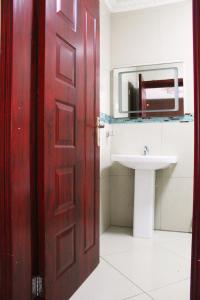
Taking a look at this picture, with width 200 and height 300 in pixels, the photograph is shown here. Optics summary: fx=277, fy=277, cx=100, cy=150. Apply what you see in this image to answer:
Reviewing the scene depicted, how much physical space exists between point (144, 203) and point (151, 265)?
772mm

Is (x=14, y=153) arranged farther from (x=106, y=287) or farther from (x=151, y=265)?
(x=151, y=265)

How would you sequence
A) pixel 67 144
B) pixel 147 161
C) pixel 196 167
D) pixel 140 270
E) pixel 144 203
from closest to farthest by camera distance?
pixel 196 167 < pixel 67 144 < pixel 140 270 < pixel 147 161 < pixel 144 203

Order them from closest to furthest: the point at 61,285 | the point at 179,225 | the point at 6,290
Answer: the point at 6,290 < the point at 61,285 < the point at 179,225

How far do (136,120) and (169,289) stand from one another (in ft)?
6.11

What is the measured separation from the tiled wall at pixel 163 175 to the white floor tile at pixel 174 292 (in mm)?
1218

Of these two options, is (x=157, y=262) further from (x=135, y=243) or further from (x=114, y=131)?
(x=114, y=131)

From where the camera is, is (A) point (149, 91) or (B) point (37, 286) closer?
(B) point (37, 286)

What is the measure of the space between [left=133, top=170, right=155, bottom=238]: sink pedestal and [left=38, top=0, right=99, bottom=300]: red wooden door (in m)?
0.85

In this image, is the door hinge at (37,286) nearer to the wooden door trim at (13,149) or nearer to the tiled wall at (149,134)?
the wooden door trim at (13,149)

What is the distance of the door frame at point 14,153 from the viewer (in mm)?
1181

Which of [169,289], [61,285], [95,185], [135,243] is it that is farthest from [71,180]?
[135,243]

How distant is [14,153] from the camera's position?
125 centimetres

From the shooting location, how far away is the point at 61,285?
158 cm

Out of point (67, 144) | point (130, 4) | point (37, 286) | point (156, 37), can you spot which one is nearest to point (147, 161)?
point (67, 144)
